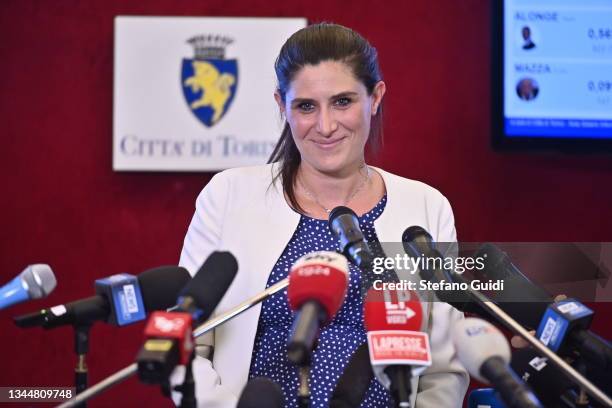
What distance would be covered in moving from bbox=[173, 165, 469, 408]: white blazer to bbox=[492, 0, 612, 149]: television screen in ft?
3.61

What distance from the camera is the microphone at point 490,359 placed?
1216mm

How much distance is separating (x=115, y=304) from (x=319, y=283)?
1.44 feet

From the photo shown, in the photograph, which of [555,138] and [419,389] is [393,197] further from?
[555,138]

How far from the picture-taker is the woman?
2215 millimetres

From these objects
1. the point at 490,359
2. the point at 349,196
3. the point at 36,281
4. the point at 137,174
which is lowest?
the point at 490,359

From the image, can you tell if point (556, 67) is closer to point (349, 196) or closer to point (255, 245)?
point (349, 196)

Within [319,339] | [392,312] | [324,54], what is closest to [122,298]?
[392,312]

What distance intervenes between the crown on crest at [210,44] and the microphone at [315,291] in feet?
7.48

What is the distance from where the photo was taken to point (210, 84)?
11.7 ft

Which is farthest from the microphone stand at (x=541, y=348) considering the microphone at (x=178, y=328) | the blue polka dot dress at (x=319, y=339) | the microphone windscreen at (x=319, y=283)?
the blue polka dot dress at (x=319, y=339)

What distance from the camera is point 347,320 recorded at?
7.32 ft

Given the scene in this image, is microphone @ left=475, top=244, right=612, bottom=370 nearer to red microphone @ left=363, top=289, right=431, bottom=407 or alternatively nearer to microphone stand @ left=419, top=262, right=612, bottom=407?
microphone stand @ left=419, top=262, right=612, bottom=407

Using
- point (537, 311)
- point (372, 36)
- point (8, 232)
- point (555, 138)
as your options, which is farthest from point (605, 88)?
point (8, 232)

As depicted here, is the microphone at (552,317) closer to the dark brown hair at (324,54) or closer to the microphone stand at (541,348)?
the microphone stand at (541,348)
